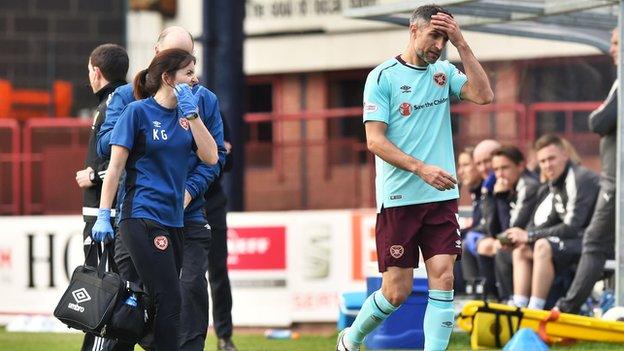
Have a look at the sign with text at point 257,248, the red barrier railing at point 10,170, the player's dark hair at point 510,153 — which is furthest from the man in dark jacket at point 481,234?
the red barrier railing at point 10,170

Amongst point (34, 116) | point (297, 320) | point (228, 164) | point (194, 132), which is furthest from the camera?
point (34, 116)

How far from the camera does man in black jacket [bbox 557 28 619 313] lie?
1266cm

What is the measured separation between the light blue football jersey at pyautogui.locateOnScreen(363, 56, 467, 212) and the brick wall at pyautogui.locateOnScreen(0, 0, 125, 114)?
20937mm

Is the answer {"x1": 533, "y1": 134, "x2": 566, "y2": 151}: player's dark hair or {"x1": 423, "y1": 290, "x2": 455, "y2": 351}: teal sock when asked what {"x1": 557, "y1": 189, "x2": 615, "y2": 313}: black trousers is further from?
{"x1": 423, "y1": 290, "x2": 455, "y2": 351}: teal sock

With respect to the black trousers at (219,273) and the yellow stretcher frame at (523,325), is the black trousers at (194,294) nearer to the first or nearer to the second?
the black trousers at (219,273)

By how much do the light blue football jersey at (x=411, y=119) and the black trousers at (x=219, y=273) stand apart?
7.13ft

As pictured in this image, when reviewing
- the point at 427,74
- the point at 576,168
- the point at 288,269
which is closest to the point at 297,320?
the point at 288,269

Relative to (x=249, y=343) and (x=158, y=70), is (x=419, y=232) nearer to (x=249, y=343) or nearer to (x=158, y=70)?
(x=158, y=70)

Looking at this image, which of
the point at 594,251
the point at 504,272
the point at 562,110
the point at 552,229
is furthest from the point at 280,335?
the point at 562,110

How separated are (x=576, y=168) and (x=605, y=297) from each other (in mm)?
1008

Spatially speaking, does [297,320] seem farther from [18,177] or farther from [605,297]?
[18,177]

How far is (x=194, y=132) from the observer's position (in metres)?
9.01

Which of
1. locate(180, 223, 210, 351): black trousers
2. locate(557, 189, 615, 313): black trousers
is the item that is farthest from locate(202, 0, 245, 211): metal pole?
locate(180, 223, 210, 351): black trousers

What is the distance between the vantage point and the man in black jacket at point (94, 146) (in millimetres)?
9578
